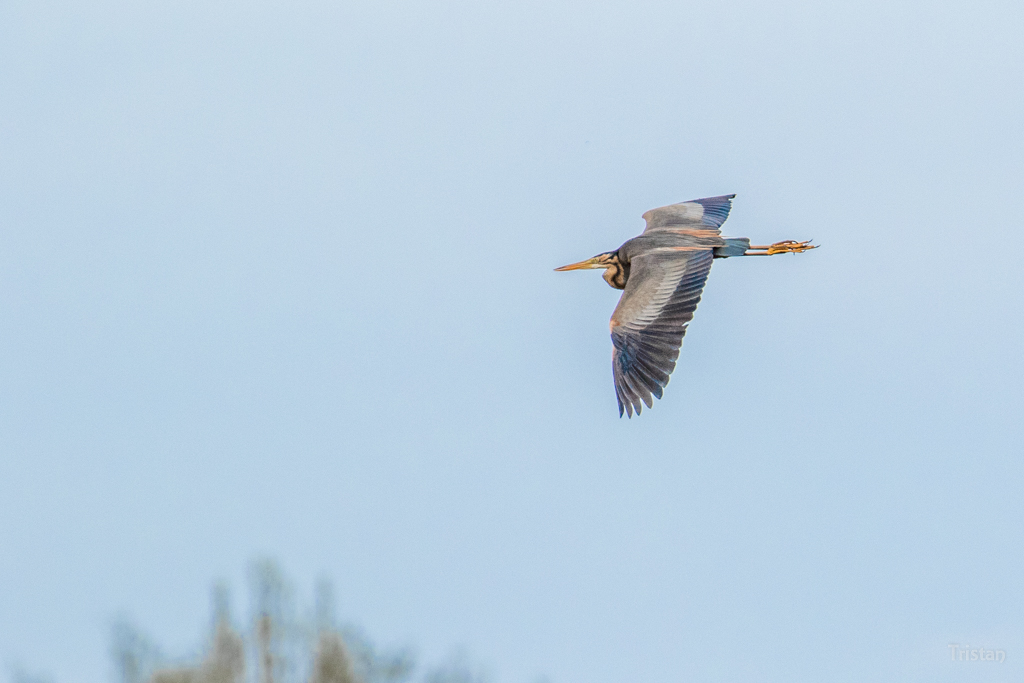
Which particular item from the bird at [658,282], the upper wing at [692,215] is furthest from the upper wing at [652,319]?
the upper wing at [692,215]

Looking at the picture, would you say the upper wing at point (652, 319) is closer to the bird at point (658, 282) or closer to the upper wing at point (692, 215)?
the bird at point (658, 282)

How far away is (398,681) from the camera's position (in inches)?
541

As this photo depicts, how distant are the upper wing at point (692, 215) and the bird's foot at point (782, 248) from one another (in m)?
0.50

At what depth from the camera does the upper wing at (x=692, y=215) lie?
51.2 ft

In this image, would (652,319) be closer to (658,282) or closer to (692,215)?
(658,282)

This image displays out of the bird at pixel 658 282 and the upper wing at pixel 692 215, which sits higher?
the upper wing at pixel 692 215

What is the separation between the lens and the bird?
473 inches

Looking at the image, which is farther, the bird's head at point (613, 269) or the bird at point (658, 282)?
the bird's head at point (613, 269)

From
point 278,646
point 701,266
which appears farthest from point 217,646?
point 701,266

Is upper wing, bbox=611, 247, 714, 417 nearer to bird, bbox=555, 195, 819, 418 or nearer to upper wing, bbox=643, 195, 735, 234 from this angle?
bird, bbox=555, 195, 819, 418

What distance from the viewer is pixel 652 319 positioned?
1256 cm

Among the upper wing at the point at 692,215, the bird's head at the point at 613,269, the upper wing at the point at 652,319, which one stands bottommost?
the upper wing at the point at 652,319

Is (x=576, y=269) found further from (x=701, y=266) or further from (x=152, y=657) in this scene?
(x=152, y=657)

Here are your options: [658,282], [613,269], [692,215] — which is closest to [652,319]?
[658,282]
